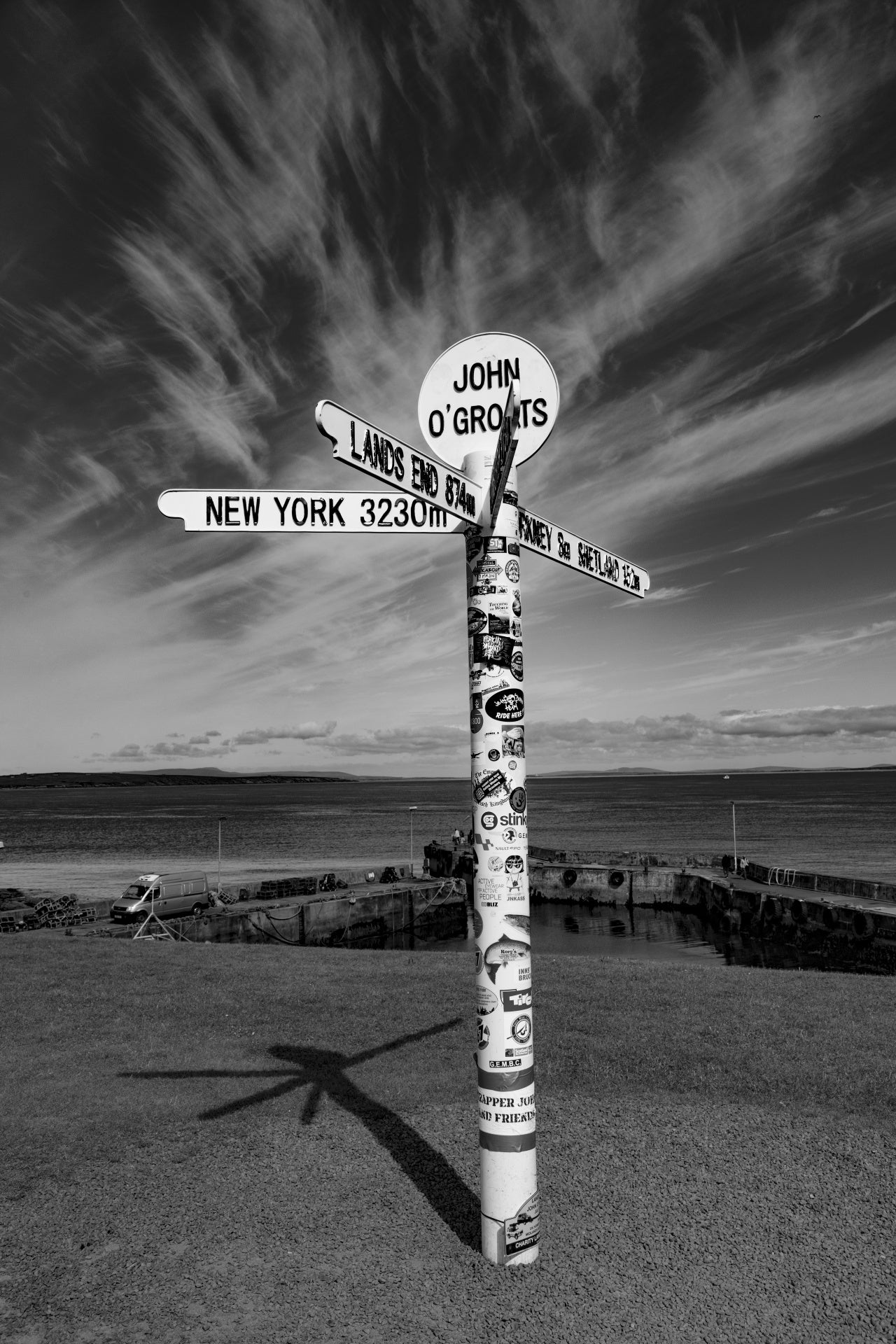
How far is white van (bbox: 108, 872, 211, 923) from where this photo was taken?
32.5 m

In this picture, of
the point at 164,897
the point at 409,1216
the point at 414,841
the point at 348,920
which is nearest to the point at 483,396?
the point at 409,1216

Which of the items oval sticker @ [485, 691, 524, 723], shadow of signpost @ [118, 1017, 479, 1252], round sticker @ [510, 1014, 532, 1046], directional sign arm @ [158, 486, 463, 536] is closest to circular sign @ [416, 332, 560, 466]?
directional sign arm @ [158, 486, 463, 536]

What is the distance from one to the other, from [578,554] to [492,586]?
0.76 m

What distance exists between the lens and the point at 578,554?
18.2ft

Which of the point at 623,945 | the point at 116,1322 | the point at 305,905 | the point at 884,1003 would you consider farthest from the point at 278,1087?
the point at 623,945

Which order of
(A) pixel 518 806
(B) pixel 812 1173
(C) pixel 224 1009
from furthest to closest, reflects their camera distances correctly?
(C) pixel 224 1009 < (B) pixel 812 1173 < (A) pixel 518 806

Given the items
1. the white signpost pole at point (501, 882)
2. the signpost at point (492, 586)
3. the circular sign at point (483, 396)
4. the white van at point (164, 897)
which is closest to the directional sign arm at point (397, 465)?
the signpost at point (492, 586)

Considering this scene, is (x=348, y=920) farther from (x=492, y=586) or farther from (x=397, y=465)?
(x=397, y=465)

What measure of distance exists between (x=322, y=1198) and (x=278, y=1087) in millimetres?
2529

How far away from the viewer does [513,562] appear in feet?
16.9

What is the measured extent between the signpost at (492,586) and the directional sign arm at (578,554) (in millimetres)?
13

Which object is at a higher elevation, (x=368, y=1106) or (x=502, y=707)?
(x=502, y=707)

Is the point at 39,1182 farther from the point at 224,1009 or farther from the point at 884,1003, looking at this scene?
the point at 884,1003

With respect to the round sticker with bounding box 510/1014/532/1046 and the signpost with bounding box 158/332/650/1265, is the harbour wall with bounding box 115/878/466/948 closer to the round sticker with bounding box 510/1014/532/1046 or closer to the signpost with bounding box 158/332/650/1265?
the signpost with bounding box 158/332/650/1265
